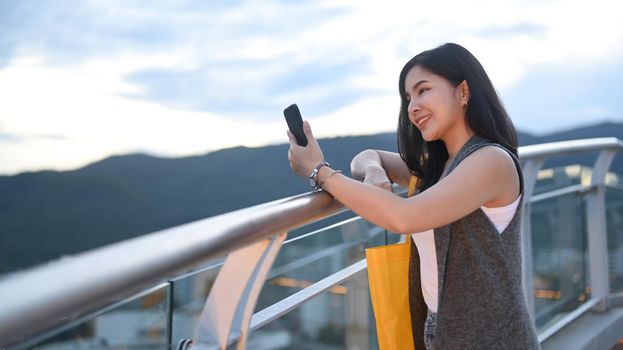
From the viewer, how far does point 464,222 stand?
1.09 meters

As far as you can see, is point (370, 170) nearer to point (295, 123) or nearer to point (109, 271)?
point (295, 123)

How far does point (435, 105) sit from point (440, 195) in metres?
0.24

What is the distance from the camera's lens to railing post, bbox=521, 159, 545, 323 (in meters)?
2.18

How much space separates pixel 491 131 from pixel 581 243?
6.64 feet

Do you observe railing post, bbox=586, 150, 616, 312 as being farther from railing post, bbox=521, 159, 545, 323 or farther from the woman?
the woman

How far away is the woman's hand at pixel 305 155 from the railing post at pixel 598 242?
82.6 inches

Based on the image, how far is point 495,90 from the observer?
1.26 metres

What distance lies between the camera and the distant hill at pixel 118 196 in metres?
32.7

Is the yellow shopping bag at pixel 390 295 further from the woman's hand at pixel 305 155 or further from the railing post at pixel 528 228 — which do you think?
the railing post at pixel 528 228

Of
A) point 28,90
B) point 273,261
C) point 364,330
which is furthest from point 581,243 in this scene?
point 28,90

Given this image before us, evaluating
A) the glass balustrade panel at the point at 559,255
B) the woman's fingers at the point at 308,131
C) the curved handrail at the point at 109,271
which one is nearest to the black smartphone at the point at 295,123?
the woman's fingers at the point at 308,131

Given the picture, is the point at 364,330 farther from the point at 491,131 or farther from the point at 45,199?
the point at 45,199

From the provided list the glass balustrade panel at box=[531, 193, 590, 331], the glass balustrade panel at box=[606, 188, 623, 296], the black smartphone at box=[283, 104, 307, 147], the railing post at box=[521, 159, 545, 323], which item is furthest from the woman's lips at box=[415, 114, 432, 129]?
the glass balustrade panel at box=[606, 188, 623, 296]

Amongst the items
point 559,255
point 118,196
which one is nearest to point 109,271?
point 559,255
